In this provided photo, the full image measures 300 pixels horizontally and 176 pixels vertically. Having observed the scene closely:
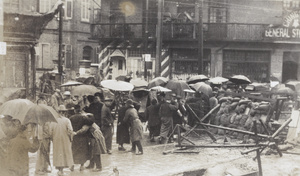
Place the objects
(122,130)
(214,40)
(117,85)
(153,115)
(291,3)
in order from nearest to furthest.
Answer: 1. (122,130)
2. (117,85)
3. (153,115)
4. (291,3)
5. (214,40)

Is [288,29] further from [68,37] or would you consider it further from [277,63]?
[68,37]

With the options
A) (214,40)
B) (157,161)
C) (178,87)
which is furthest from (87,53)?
(157,161)

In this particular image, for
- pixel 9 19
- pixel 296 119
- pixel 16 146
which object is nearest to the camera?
pixel 16 146

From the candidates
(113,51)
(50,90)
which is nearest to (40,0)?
(113,51)

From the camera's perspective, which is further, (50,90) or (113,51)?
(113,51)

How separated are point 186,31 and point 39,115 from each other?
21.0m

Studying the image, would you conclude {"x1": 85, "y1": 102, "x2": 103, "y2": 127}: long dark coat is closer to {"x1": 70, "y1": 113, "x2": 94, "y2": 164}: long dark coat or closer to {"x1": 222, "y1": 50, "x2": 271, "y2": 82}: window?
{"x1": 70, "y1": 113, "x2": 94, "y2": 164}: long dark coat

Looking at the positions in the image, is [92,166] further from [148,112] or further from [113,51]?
[113,51]

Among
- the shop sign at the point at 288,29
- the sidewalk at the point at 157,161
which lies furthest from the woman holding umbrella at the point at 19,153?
the shop sign at the point at 288,29

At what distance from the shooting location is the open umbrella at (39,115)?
7422mm

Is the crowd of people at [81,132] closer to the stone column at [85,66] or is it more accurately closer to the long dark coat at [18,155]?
the long dark coat at [18,155]

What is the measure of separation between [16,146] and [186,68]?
72.4ft

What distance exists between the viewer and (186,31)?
2759 centimetres

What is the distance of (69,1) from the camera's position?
36906 mm
